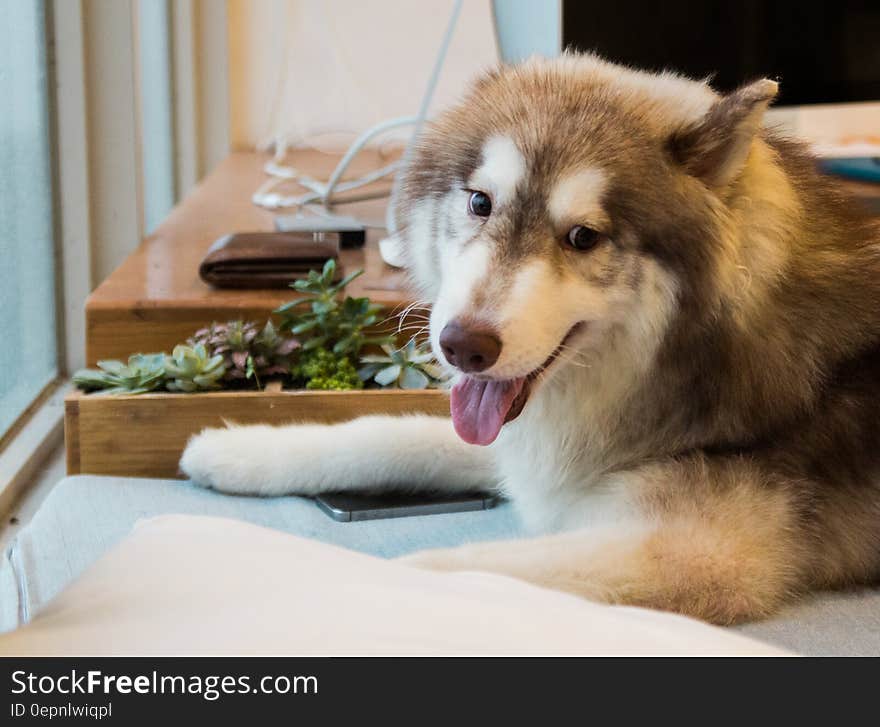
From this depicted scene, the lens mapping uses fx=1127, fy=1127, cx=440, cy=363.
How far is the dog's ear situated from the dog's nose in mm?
306

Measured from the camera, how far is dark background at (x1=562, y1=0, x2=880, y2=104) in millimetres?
2740

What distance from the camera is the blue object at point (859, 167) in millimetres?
2826

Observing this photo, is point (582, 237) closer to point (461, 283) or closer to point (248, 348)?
point (461, 283)

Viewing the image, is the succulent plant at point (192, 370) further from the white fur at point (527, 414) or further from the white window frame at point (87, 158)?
the white window frame at point (87, 158)

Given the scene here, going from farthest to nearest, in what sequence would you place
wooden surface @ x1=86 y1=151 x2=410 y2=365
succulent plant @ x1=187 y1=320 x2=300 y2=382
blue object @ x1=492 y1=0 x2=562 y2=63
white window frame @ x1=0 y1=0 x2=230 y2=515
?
blue object @ x1=492 y1=0 x2=562 y2=63, white window frame @ x1=0 y1=0 x2=230 y2=515, wooden surface @ x1=86 y1=151 x2=410 y2=365, succulent plant @ x1=187 y1=320 x2=300 y2=382

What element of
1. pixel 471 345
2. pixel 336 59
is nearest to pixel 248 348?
pixel 471 345

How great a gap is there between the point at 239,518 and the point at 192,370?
29 cm

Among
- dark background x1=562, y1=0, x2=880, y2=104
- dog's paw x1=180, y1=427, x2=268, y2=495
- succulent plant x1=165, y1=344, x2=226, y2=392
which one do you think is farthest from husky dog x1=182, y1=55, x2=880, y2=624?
dark background x1=562, y1=0, x2=880, y2=104

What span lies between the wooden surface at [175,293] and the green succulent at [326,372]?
15cm

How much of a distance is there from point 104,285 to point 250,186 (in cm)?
136

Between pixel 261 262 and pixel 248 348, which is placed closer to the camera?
pixel 248 348

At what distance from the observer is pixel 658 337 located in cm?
121

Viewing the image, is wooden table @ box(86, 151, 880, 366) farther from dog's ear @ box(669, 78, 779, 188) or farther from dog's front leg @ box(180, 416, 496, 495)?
dog's ear @ box(669, 78, 779, 188)
